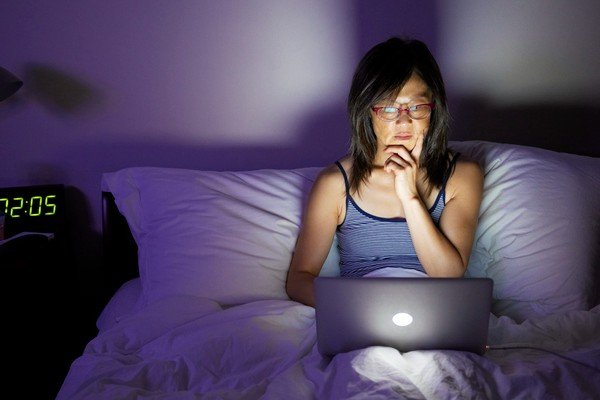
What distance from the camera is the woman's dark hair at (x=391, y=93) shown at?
54.1 inches

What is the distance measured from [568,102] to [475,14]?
0.47 metres

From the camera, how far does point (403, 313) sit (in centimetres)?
94

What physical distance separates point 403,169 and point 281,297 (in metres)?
0.46

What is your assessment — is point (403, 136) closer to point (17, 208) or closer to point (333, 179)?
point (333, 179)

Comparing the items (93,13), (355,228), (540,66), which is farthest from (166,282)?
(540,66)

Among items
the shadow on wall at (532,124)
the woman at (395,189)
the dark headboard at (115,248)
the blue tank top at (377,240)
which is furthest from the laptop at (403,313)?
the shadow on wall at (532,124)

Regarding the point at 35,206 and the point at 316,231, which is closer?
→ the point at 316,231

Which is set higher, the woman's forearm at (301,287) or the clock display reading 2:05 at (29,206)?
the clock display reading 2:05 at (29,206)

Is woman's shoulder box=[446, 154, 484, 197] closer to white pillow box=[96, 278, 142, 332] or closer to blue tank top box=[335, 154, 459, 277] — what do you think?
blue tank top box=[335, 154, 459, 277]

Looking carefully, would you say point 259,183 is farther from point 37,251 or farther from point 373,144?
point 37,251

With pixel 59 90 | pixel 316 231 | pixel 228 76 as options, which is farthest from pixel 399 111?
pixel 59 90

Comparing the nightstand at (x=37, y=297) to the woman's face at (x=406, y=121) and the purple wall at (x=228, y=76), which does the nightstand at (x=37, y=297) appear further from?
the woman's face at (x=406, y=121)

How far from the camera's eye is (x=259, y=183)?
1.67m

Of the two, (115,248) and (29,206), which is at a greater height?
(29,206)
